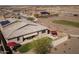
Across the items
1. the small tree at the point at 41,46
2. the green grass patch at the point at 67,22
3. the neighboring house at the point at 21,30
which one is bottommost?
the small tree at the point at 41,46

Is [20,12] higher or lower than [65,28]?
higher

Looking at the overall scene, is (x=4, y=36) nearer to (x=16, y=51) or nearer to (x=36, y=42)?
(x=16, y=51)

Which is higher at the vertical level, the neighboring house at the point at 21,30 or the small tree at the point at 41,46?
the neighboring house at the point at 21,30

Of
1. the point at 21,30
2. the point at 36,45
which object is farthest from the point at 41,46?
the point at 21,30

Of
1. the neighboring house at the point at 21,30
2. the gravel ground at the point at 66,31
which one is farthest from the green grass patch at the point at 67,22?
the neighboring house at the point at 21,30

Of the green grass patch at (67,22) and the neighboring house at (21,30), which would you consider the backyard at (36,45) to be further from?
the green grass patch at (67,22)

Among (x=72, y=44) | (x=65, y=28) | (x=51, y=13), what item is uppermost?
(x=51, y=13)
